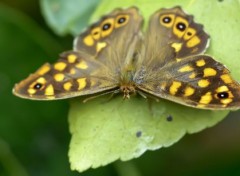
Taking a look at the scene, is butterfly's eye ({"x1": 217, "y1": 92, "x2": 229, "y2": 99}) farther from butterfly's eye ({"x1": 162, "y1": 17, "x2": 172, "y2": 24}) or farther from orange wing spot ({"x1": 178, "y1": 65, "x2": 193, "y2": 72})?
butterfly's eye ({"x1": 162, "y1": 17, "x2": 172, "y2": 24})

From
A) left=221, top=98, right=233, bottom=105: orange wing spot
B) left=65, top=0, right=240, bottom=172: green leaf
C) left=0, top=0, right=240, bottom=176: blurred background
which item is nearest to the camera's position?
left=221, top=98, right=233, bottom=105: orange wing spot

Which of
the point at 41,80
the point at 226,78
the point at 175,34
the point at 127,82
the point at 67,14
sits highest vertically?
the point at 67,14

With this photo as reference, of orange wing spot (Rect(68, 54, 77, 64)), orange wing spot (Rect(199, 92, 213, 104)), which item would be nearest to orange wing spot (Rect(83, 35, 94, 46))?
orange wing spot (Rect(68, 54, 77, 64))

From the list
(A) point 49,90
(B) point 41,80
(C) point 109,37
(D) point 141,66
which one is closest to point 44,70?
(B) point 41,80

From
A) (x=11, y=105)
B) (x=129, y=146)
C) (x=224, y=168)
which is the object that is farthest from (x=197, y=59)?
(x=11, y=105)

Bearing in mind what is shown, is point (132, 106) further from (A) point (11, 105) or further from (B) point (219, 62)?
(A) point (11, 105)

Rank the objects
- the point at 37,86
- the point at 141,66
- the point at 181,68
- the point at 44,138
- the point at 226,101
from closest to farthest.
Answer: the point at 226,101
the point at 181,68
the point at 37,86
the point at 141,66
the point at 44,138

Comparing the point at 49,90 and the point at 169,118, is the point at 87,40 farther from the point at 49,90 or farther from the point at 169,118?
the point at 169,118
